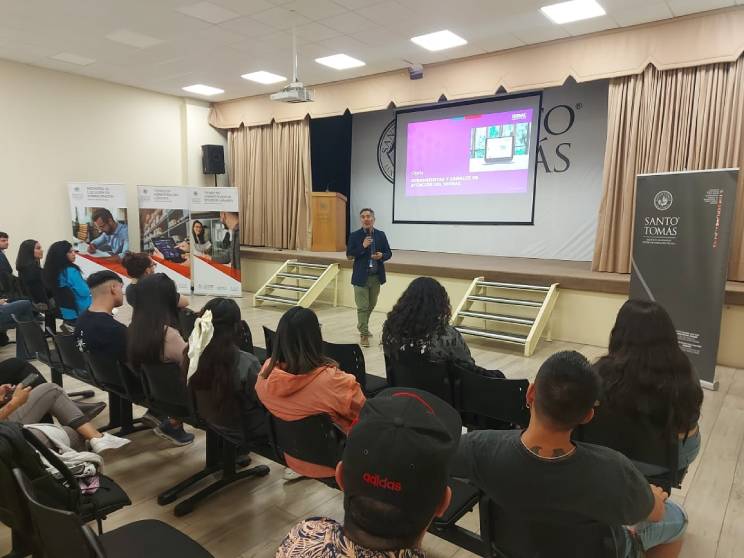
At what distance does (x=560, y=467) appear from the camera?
114 centimetres

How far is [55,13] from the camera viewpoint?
5.00 metres

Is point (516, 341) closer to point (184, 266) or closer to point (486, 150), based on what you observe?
point (486, 150)

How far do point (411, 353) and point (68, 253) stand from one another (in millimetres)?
3562

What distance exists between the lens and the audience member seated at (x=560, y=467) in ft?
3.68

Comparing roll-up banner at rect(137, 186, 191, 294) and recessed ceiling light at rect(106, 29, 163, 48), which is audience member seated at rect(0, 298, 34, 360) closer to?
recessed ceiling light at rect(106, 29, 163, 48)

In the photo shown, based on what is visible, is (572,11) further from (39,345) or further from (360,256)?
(39,345)

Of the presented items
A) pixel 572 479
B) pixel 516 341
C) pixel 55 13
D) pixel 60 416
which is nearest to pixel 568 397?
pixel 572 479

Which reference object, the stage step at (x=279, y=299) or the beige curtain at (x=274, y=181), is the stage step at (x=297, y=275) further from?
the beige curtain at (x=274, y=181)

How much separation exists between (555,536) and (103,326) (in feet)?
8.03

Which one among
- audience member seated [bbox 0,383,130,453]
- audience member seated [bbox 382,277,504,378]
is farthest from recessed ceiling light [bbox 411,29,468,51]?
audience member seated [bbox 0,383,130,453]

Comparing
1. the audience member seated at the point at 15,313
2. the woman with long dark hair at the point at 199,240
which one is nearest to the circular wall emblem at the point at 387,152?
the woman with long dark hair at the point at 199,240

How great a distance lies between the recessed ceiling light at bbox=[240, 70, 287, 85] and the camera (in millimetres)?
7150

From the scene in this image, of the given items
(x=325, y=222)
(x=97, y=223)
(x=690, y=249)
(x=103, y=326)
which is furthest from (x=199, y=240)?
(x=690, y=249)

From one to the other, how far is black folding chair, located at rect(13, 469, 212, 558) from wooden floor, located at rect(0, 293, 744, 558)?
23.6 inches
